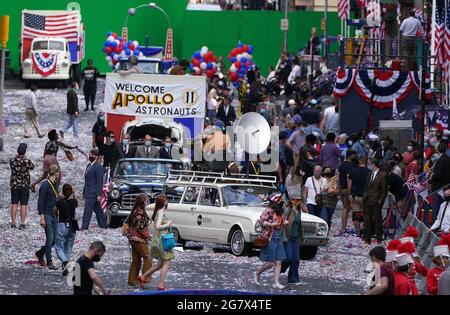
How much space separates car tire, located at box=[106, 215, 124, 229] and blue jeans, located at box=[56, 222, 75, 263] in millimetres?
5932

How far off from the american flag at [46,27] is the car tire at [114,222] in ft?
91.6

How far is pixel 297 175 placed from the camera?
108 feet

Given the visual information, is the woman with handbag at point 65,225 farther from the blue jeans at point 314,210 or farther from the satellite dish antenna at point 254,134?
the satellite dish antenna at point 254,134

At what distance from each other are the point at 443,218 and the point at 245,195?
411 cm

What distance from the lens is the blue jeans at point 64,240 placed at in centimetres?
2458

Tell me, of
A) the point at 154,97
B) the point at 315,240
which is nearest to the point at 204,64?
the point at 154,97

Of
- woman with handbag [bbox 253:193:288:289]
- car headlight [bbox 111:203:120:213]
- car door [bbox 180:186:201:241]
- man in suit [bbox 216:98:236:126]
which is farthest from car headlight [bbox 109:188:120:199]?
man in suit [bbox 216:98:236:126]

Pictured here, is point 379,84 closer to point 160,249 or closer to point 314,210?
point 314,210

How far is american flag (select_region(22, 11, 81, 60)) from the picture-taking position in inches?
2295

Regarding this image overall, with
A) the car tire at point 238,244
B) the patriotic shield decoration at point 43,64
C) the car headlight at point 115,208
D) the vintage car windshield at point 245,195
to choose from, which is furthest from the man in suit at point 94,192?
the patriotic shield decoration at point 43,64
